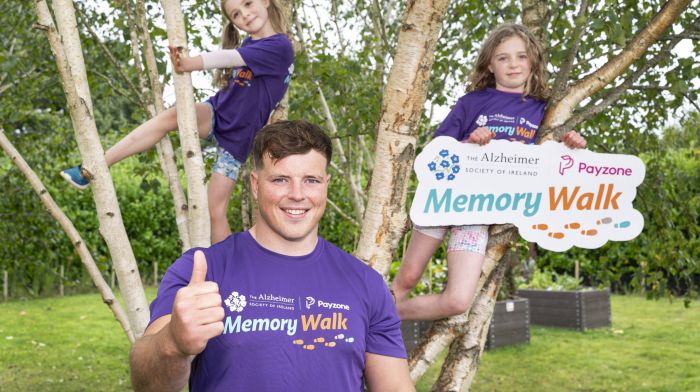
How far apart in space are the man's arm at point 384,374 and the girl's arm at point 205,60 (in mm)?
1129

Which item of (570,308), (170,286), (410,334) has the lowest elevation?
(410,334)

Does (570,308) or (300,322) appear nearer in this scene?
(300,322)

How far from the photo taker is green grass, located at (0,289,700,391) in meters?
6.80

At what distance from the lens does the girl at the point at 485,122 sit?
112 inches

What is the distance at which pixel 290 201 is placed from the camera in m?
2.02

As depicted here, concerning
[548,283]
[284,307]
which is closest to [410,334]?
[548,283]

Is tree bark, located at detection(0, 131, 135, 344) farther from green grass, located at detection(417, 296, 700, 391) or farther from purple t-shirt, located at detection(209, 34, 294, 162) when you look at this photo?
green grass, located at detection(417, 296, 700, 391)

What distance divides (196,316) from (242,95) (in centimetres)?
→ 169

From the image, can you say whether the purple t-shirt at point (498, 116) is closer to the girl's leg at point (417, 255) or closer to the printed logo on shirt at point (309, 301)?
the girl's leg at point (417, 255)

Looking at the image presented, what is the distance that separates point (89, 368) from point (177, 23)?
19.1 ft

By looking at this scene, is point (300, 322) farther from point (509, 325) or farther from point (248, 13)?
point (509, 325)

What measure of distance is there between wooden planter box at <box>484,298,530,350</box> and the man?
6129mm

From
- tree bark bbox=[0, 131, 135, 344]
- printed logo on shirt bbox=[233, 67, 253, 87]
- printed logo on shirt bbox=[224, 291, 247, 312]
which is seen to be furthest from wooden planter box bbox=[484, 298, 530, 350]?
printed logo on shirt bbox=[224, 291, 247, 312]

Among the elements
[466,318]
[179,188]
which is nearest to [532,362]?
[466,318]
